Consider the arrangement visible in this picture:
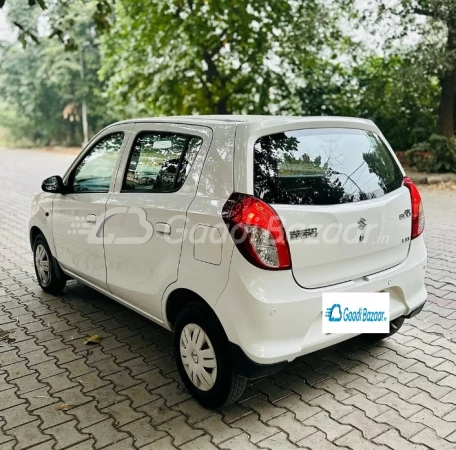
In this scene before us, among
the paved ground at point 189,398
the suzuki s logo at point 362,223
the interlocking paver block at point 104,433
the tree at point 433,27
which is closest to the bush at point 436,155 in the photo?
the tree at point 433,27

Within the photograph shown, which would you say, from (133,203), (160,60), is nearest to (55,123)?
(160,60)

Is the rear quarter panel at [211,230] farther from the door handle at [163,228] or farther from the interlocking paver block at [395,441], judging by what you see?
the interlocking paver block at [395,441]

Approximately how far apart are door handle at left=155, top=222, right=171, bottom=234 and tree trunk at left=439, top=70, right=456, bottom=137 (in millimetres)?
11655

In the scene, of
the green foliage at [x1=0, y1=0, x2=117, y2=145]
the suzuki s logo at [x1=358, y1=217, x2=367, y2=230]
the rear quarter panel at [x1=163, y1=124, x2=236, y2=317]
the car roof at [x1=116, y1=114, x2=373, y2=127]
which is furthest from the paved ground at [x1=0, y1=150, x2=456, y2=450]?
the green foliage at [x1=0, y1=0, x2=117, y2=145]

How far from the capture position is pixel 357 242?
302 centimetres

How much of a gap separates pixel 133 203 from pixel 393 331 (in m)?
2.18

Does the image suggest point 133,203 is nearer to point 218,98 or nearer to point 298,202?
point 298,202

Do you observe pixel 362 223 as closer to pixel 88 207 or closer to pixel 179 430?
pixel 179 430

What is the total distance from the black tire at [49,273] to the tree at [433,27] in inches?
386

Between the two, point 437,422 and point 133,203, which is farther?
point 133,203

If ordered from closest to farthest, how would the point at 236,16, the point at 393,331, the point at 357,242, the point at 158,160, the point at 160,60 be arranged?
the point at 357,242
the point at 158,160
the point at 393,331
the point at 236,16
the point at 160,60

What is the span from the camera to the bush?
12.5m

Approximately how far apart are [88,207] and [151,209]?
38.0 inches

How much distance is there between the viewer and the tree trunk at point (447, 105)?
41.8 ft
